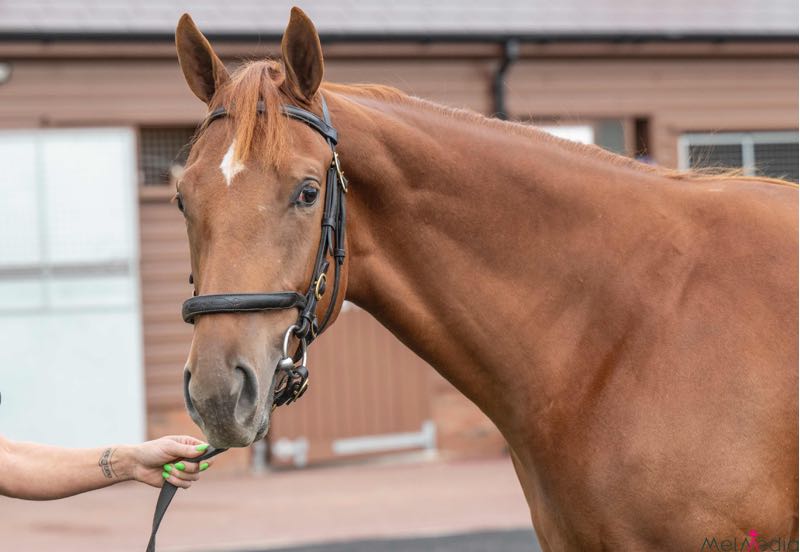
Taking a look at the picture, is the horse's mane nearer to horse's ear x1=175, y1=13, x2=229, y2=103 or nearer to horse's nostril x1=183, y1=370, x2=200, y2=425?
horse's ear x1=175, y1=13, x2=229, y2=103

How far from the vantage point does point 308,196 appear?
2.37 metres

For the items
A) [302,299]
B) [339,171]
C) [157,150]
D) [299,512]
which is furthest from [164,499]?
[157,150]

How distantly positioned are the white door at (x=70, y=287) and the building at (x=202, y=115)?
0.06ft

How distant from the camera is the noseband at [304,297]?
2206 mm

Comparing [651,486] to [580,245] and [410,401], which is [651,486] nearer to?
[580,245]

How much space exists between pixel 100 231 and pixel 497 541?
5.10 metres

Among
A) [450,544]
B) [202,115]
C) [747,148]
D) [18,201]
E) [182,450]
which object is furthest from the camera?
Result: [747,148]

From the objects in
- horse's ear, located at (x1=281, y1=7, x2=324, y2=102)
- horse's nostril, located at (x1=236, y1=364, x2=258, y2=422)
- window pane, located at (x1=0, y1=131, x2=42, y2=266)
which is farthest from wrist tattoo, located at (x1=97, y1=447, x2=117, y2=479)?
window pane, located at (x1=0, y1=131, x2=42, y2=266)

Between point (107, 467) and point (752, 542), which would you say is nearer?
point (752, 542)

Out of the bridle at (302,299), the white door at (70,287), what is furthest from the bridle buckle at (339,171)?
the white door at (70,287)

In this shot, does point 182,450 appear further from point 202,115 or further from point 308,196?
point 202,115

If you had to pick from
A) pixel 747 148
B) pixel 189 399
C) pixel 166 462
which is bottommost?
pixel 166 462

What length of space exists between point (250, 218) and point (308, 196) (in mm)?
194

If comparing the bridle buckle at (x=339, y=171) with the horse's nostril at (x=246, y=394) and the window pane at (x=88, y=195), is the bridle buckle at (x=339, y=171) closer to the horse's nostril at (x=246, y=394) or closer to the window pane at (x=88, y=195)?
the horse's nostril at (x=246, y=394)
